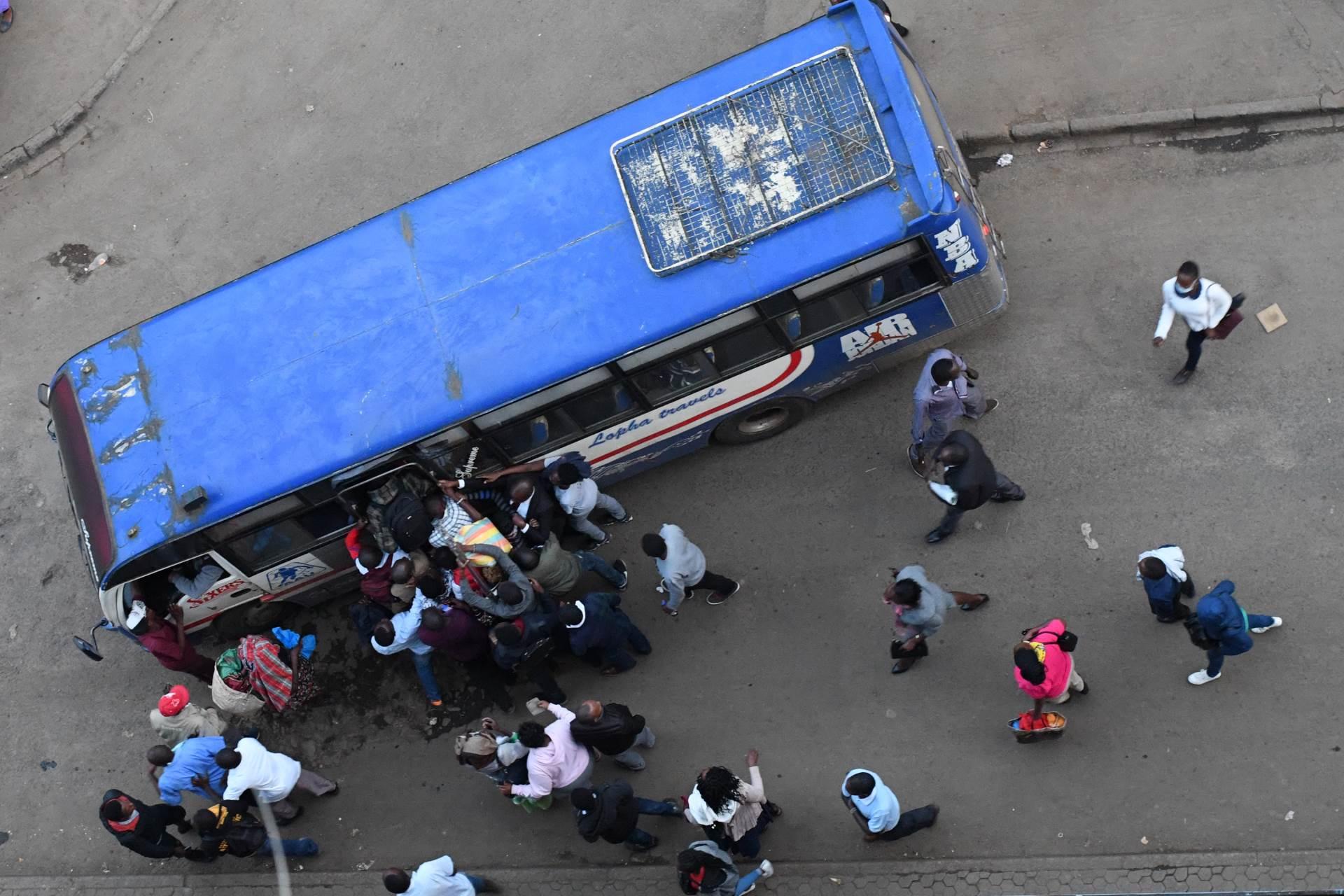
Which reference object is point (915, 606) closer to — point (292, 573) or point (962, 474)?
point (962, 474)

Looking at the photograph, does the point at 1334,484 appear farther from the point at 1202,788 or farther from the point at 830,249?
the point at 830,249

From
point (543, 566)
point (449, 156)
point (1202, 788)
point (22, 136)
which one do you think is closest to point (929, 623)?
point (1202, 788)

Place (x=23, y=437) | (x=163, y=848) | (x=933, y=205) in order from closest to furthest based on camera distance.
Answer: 1. (x=933, y=205)
2. (x=163, y=848)
3. (x=23, y=437)

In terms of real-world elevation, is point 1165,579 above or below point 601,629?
below

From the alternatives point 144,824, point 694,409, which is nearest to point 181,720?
point 144,824

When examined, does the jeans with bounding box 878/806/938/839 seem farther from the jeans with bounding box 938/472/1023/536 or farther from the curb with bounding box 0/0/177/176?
the curb with bounding box 0/0/177/176

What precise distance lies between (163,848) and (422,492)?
3514mm

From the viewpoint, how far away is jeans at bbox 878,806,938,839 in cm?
802

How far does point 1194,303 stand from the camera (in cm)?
861

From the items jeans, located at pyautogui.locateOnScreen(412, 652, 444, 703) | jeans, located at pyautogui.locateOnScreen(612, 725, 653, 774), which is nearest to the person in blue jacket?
jeans, located at pyautogui.locateOnScreen(612, 725, 653, 774)

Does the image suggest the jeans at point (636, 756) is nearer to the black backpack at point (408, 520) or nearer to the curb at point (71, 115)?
the black backpack at point (408, 520)

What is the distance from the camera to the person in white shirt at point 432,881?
725cm

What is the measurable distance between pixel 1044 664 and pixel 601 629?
3.23 meters

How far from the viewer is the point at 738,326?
840 cm
